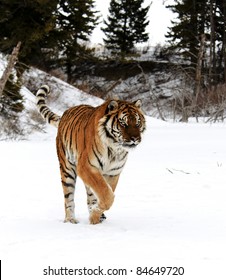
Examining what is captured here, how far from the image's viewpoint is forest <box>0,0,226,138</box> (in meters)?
20.7

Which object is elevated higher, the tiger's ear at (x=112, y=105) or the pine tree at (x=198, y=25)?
the pine tree at (x=198, y=25)

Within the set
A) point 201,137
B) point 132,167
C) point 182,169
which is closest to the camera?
point 182,169

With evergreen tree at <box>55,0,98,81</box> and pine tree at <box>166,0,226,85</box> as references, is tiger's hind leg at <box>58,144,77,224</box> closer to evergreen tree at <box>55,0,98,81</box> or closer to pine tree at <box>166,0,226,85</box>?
evergreen tree at <box>55,0,98,81</box>

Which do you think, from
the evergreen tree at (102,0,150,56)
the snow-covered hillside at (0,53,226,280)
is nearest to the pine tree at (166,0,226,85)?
the evergreen tree at (102,0,150,56)

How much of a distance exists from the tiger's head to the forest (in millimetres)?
13181

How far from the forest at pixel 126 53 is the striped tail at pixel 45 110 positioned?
1094cm

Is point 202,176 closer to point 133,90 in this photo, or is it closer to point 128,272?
point 128,272

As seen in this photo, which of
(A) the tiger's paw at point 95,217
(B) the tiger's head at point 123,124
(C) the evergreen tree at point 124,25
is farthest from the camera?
(C) the evergreen tree at point 124,25

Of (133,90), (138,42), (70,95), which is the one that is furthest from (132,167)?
(138,42)

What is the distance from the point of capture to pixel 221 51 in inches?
1316

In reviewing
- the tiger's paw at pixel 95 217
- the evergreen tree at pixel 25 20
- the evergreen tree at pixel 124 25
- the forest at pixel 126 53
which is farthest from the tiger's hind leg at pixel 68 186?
the evergreen tree at pixel 124 25

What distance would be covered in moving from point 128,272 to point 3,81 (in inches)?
483

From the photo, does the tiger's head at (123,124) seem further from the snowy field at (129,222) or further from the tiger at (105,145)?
the snowy field at (129,222)

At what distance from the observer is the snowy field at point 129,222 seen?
344cm
